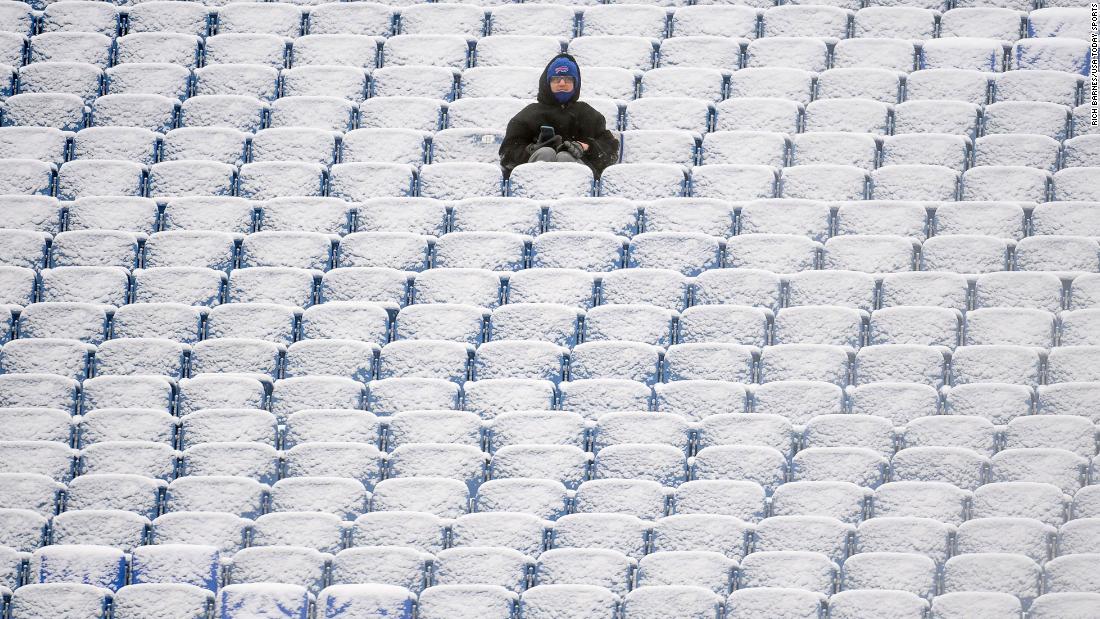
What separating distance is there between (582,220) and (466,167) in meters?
0.35

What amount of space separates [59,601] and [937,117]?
2.33m

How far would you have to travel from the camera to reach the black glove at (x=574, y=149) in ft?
13.5

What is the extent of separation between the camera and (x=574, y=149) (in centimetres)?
410

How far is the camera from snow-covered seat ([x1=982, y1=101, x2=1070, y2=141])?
13.8 feet

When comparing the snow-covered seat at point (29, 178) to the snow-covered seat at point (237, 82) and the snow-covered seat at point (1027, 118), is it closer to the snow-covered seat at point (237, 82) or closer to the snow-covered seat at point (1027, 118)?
the snow-covered seat at point (237, 82)

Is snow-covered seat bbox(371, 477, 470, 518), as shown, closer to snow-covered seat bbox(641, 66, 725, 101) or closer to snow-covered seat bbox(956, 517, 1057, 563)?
snow-covered seat bbox(956, 517, 1057, 563)

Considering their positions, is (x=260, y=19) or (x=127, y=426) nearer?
(x=127, y=426)

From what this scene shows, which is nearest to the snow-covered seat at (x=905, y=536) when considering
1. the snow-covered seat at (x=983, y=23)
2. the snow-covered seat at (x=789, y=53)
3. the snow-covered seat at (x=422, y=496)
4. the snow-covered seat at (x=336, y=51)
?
the snow-covered seat at (x=422, y=496)

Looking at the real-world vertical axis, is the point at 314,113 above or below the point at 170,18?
below

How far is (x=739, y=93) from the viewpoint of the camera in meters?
4.38

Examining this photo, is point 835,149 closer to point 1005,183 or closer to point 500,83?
point 1005,183

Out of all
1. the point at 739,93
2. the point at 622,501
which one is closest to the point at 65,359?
the point at 622,501

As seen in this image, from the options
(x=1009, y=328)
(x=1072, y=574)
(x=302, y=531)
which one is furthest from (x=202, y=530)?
(x=1009, y=328)

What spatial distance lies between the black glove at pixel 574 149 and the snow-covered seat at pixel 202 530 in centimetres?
128
